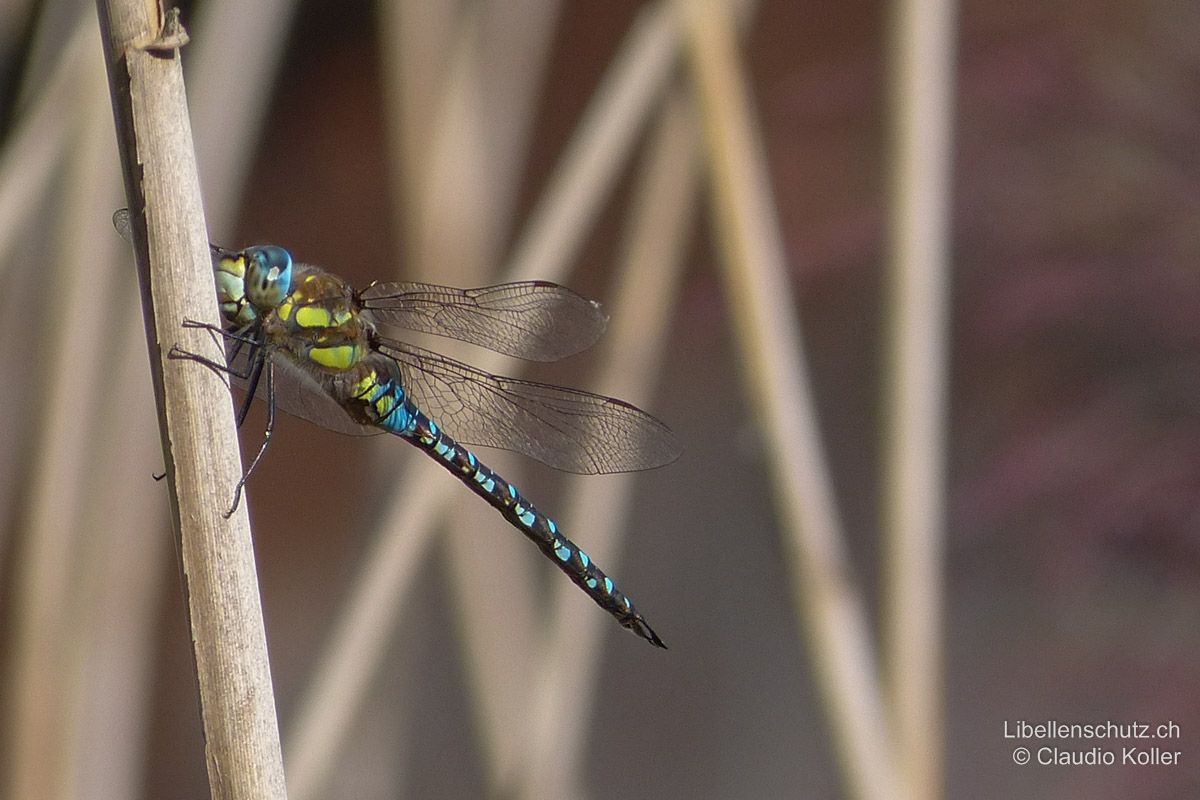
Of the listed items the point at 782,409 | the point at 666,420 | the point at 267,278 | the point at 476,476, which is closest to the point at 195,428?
the point at 267,278

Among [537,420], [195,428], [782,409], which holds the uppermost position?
[782,409]

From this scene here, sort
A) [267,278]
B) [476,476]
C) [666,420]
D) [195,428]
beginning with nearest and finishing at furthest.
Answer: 1. [195,428]
2. [267,278]
3. [476,476]
4. [666,420]

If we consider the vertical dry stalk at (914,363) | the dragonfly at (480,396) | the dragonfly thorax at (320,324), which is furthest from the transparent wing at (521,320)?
the vertical dry stalk at (914,363)

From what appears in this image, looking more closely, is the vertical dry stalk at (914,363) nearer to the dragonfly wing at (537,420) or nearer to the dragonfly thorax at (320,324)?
the dragonfly wing at (537,420)

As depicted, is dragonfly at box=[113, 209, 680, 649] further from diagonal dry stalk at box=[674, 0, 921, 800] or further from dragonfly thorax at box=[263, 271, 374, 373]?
diagonal dry stalk at box=[674, 0, 921, 800]

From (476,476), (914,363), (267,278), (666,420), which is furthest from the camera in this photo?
(666,420)

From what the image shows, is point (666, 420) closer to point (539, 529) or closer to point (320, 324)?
point (539, 529)

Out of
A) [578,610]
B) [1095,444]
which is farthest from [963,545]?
[578,610]
